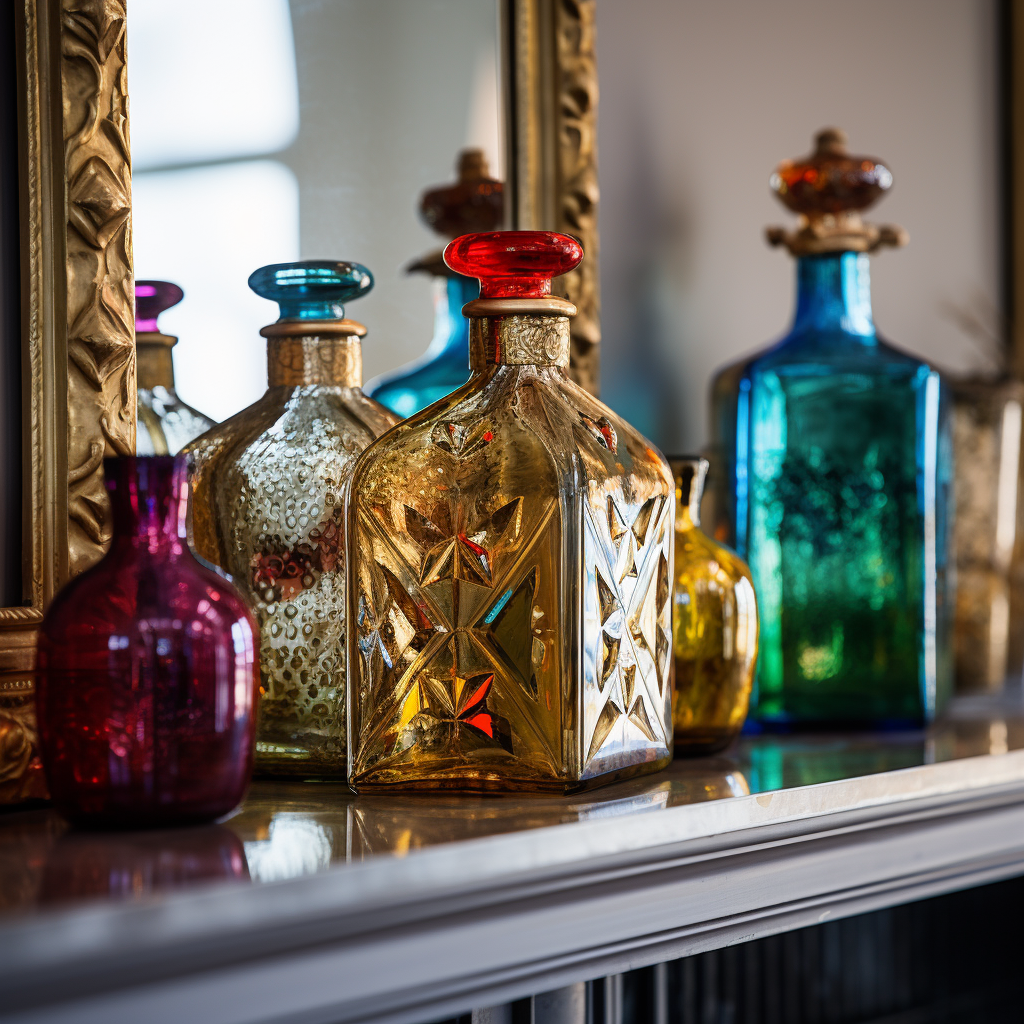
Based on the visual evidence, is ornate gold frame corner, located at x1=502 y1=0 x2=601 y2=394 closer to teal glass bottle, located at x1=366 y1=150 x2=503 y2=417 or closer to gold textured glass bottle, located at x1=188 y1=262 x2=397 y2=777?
teal glass bottle, located at x1=366 y1=150 x2=503 y2=417

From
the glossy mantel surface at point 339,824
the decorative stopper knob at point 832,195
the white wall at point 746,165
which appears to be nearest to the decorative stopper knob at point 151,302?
the glossy mantel surface at point 339,824

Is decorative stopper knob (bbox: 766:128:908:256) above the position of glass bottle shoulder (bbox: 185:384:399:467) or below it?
above

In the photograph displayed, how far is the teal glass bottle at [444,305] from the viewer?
2.53ft

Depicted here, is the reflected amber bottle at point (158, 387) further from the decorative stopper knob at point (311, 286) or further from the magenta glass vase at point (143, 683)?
the magenta glass vase at point (143, 683)

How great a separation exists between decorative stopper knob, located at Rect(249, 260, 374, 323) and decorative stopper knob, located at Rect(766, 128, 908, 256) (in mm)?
393

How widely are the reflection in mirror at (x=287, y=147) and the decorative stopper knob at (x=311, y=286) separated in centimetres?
2

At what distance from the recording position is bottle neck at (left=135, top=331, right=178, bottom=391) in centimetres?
65

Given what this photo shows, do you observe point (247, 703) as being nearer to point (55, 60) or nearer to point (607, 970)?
point (607, 970)

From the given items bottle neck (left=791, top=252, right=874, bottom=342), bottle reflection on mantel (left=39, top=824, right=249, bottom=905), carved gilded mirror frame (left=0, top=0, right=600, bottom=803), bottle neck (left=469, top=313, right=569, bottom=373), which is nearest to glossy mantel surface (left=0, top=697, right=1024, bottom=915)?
bottle reflection on mantel (left=39, top=824, right=249, bottom=905)

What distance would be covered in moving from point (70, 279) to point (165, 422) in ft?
0.33

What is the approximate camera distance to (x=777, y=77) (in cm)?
108

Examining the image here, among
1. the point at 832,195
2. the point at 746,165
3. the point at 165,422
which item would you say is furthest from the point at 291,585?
the point at 746,165

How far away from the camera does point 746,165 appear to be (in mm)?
1056

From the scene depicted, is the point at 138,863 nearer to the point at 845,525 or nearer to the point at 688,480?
the point at 688,480
